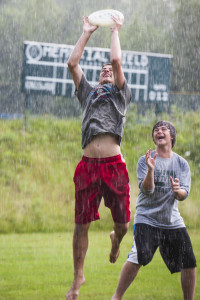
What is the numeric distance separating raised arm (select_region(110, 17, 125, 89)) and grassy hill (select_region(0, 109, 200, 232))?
4.54 metres

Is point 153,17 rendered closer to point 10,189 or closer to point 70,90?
point 70,90

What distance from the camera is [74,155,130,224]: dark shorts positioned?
3789mm

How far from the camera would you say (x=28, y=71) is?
1013 centimetres

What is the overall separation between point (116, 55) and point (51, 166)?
5737 mm

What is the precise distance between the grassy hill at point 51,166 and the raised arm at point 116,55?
14.9 ft

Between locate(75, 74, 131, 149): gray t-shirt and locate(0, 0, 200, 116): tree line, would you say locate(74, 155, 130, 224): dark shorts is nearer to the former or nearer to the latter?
locate(75, 74, 131, 149): gray t-shirt

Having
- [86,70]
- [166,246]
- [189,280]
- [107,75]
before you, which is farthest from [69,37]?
[189,280]

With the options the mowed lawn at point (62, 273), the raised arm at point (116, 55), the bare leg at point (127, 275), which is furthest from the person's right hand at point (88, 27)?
the mowed lawn at point (62, 273)

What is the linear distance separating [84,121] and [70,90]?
6.80 m

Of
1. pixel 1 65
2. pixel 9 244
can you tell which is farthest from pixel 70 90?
pixel 1 65

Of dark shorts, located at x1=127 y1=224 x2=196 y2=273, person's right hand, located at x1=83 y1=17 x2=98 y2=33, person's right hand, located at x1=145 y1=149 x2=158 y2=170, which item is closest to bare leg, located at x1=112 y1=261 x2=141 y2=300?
dark shorts, located at x1=127 y1=224 x2=196 y2=273

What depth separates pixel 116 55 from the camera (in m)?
3.61

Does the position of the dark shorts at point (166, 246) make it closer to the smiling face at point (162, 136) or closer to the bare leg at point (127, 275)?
the bare leg at point (127, 275)

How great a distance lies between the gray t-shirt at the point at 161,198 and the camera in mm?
3660
